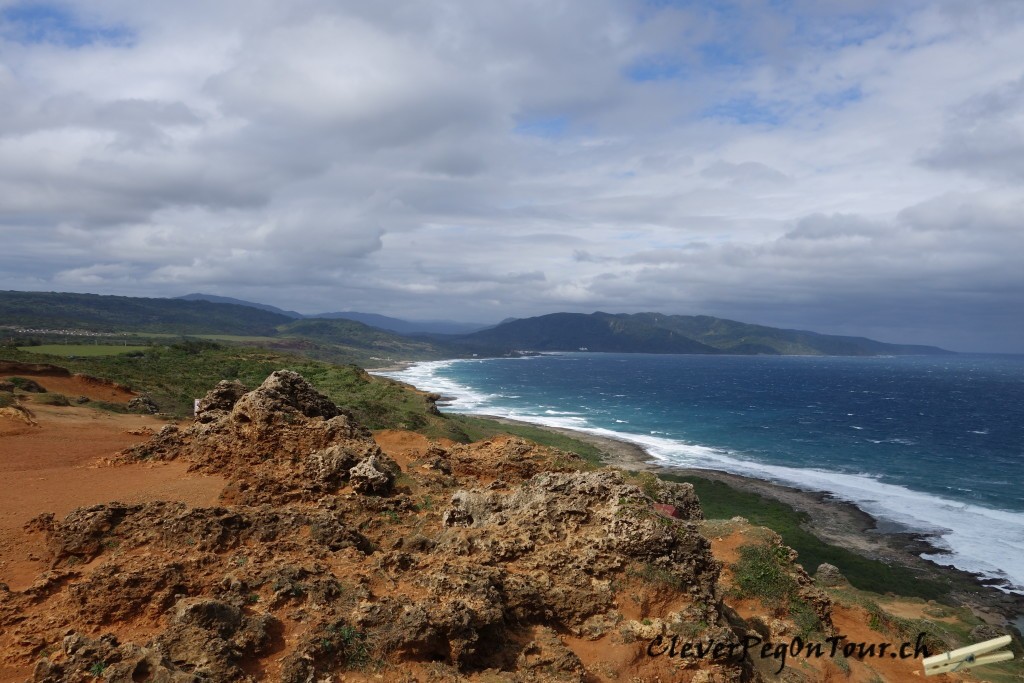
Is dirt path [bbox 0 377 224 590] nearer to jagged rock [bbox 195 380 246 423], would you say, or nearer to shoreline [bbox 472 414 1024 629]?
jagged rock [bbox 195 380 246 423]

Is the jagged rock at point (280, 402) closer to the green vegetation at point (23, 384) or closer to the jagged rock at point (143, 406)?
the jagged rock at point (143, 406)

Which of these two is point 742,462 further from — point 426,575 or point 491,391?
point 491,391

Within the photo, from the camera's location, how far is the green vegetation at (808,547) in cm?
3709

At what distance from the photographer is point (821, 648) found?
1591 cm

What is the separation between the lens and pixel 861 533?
153 feet

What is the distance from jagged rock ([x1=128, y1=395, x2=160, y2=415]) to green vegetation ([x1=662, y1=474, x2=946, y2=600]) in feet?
143

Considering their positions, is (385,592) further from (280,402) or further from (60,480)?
(60,480)

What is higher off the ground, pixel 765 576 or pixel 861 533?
pixel 765 576

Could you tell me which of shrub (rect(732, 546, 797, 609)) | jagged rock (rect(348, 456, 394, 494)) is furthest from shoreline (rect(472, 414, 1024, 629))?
jagged rock (rect(348, 456, 394, 494))

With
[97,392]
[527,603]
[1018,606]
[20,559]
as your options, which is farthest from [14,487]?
[1018,606]

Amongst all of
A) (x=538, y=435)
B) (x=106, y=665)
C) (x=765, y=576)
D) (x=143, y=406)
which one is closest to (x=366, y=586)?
(x=106, y=665)

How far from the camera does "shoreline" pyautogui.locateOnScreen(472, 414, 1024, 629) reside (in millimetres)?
35375

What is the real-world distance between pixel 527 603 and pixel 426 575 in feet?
6.93

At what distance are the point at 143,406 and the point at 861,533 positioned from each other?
56364 mm
